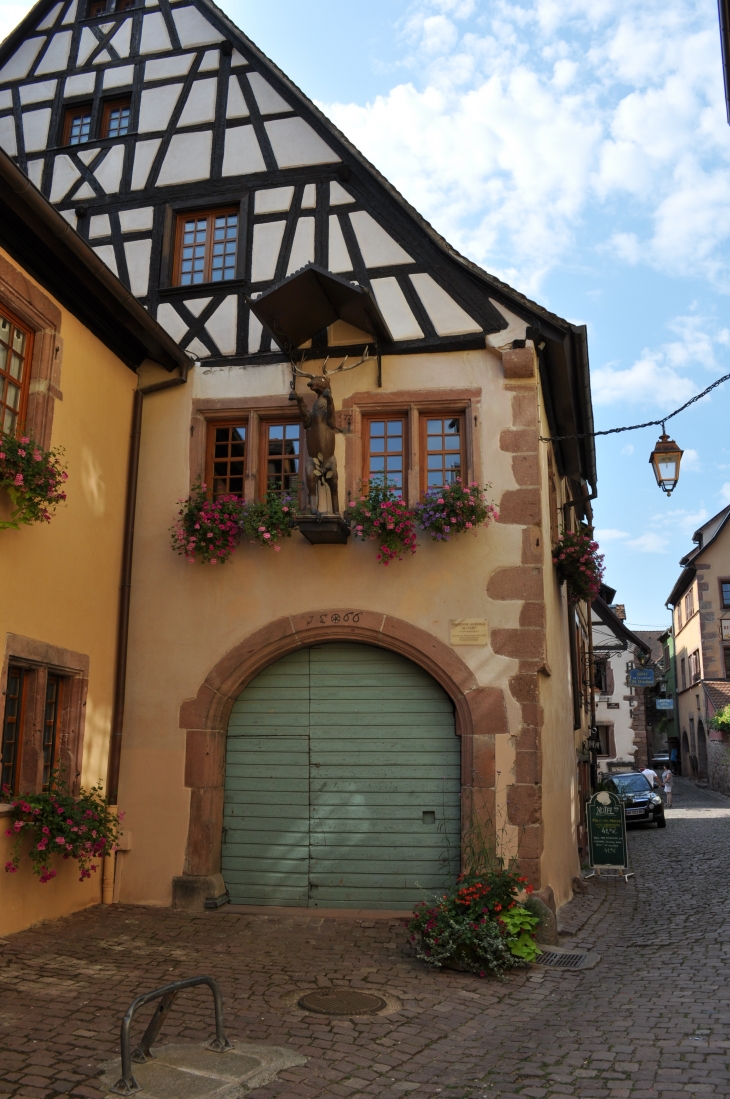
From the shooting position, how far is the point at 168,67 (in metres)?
11.0

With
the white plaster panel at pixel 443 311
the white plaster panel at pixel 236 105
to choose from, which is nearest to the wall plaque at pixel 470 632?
the white plaster panel at pixel 443 311

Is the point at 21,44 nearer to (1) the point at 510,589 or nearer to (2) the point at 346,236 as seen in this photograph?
(2) the point at 346,236

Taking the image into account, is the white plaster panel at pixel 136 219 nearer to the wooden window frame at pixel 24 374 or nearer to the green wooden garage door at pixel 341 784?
the wooden window frame at pixel 24 374

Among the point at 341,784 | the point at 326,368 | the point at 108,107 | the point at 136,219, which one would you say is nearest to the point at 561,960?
the point at 341,784

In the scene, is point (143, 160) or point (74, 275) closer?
point (74, 275)

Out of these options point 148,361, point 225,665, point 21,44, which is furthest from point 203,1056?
point 21,44

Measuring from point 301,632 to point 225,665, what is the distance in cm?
79

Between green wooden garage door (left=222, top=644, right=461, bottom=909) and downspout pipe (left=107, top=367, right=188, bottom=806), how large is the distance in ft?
3.48

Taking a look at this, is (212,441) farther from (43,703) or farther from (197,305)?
(43,703)

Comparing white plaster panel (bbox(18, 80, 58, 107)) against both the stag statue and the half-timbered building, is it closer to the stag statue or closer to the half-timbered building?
the half-timbered building

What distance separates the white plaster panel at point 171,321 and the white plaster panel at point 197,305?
5.9 inches

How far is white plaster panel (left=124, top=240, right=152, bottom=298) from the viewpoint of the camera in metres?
10.3

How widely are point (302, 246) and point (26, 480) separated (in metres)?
4.38

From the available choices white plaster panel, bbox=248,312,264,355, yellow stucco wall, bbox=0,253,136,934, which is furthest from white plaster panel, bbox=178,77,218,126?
yellow stucco wall, bbox=0,253,136,934
